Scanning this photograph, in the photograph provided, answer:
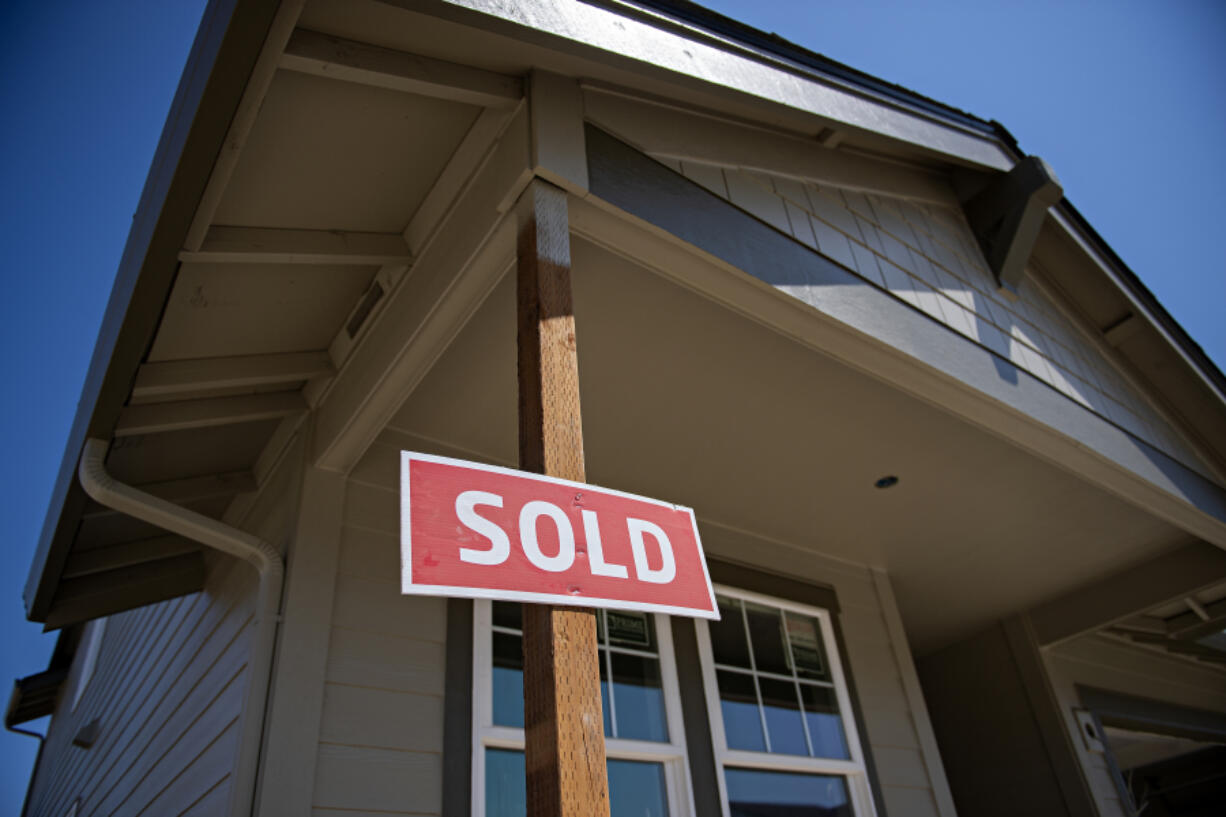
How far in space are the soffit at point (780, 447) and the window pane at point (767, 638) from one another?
1.38ft

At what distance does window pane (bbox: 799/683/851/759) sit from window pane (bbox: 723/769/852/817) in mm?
134

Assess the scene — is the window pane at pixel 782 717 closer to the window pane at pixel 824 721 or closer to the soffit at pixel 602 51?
the window pane at pixel 824 721

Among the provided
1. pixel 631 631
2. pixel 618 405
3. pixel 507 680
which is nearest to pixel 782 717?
pixel 631 631

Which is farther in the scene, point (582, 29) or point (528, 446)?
point (582, 29)

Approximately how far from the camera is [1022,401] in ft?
10.9

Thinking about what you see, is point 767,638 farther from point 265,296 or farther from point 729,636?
point 265,296

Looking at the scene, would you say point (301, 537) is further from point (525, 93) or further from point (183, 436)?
point (525, 93)

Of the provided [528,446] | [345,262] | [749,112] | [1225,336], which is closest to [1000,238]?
[749,112]

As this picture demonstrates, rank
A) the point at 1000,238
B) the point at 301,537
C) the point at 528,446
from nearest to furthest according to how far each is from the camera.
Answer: the point at 528,446, the point at 301,537, the point at 1000,238

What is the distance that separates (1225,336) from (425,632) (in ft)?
33.6

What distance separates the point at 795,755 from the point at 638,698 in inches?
38.4

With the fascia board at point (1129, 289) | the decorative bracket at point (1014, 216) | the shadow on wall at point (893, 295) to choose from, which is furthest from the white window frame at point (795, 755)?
the fascia board at point (1129, 289)

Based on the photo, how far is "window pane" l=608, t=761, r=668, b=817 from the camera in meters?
3.20

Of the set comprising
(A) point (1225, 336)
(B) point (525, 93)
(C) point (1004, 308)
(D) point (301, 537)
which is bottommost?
(D) point (301, 537)
